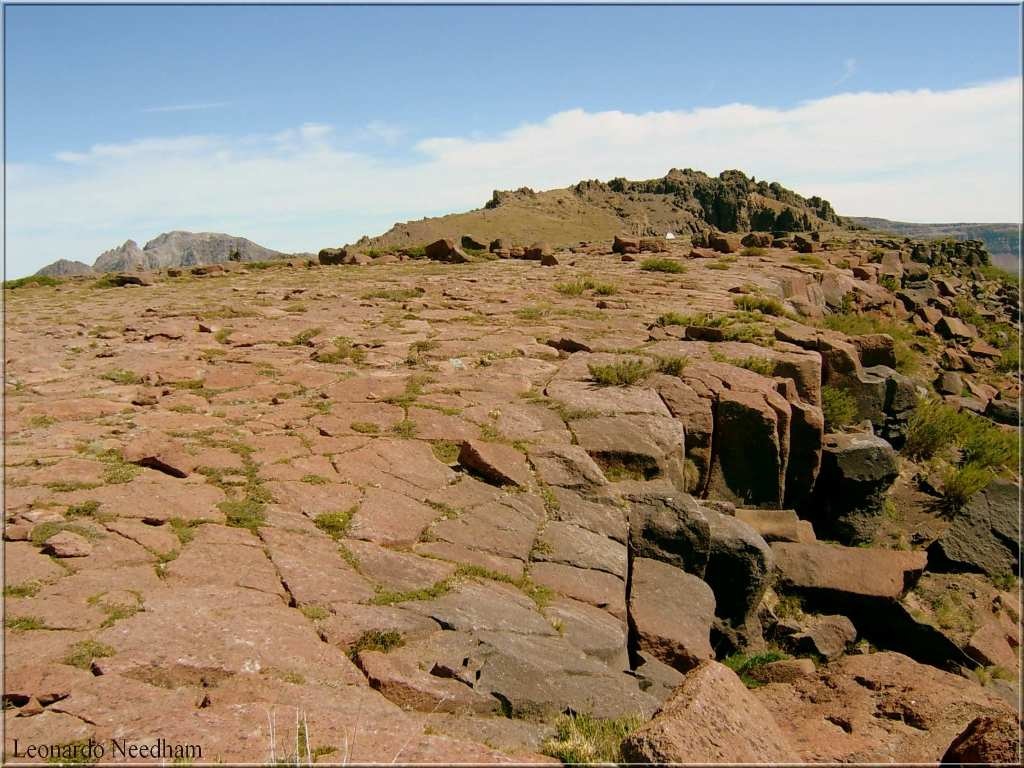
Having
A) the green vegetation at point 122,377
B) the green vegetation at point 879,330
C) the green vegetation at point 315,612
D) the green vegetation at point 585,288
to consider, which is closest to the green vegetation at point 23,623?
the green vegetation at point 315,612

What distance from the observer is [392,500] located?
15.0 ft

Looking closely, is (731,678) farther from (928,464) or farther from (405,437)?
(928,464)

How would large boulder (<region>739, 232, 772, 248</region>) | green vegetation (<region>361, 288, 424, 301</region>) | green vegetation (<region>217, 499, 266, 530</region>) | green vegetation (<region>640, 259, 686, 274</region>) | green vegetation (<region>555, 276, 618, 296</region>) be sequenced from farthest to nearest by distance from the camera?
large boulder (<region>739, 232, 772, 248</region>), green vegetation (<region>640, 259, 686, 274</region>), green vegetation (<region>555, 276, 618, 296</region>), green vegetation (<region>361, 288, 424, 301</region>), green vegetation (<region>217, 499, 266, 530</region>)

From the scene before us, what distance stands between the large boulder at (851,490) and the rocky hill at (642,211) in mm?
34890

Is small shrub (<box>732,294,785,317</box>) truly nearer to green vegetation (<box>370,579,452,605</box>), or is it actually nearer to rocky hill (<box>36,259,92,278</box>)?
green vegetation (<box>370,579,452,605</box>)

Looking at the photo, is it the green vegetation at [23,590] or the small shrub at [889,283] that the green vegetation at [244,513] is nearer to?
the green vegetation at [23,590]

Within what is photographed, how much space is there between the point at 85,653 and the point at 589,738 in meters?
1.89

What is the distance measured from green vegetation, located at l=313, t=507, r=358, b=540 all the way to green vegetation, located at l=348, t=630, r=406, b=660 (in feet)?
3.04

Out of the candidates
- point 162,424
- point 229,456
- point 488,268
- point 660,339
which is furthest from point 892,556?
point 488,268

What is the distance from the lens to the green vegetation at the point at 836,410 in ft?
27.6

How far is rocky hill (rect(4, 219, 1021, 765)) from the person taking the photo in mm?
2686

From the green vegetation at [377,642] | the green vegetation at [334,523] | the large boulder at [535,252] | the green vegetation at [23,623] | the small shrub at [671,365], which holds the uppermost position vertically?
the large boulder at [535,252]

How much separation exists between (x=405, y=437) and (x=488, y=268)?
1015 centimetres

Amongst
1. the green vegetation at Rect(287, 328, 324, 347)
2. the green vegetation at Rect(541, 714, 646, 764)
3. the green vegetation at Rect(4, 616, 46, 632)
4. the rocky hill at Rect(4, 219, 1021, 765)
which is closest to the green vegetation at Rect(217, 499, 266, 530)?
the rocky hill at Rect(4, 219, 1021, 765)
